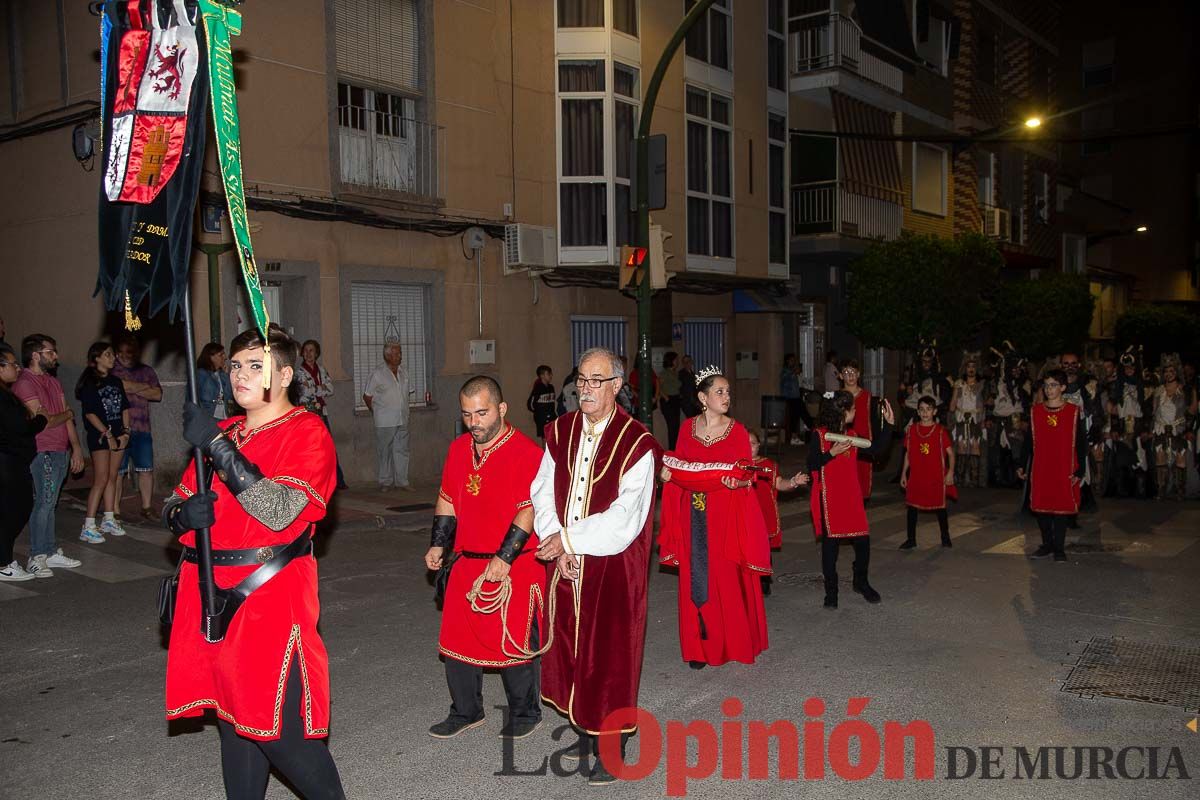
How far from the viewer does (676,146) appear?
19344 millimetres

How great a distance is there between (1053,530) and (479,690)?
663 centimetres

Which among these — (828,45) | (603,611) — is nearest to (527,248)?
(828,45)

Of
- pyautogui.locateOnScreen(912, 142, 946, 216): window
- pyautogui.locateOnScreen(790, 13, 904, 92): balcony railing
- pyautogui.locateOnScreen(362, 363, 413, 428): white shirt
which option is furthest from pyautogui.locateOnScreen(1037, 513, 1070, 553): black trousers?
pyautogui.locateOnScreen(912, 142, 946, 216): window

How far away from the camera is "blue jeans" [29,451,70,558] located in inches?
341

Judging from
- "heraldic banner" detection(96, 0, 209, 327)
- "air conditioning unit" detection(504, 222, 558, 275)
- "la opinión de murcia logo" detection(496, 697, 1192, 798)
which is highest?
"air conditioning unit" detection(504, 222, 558, 275)

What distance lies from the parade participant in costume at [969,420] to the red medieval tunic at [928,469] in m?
4.83

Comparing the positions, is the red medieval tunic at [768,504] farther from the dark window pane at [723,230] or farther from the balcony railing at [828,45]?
the balcony railing at [828,45]

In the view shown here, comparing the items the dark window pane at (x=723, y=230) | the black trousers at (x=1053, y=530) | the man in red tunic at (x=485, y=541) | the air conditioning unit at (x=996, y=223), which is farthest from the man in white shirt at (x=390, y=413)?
the air conditioning unit at (x=996, y=223)

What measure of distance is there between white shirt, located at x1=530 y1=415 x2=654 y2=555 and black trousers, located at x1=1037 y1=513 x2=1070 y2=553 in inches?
252

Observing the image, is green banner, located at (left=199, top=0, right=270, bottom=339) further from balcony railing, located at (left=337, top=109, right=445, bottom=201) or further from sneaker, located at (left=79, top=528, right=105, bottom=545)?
balcony railing, located at (left=337, top=109, right=445, bottom=201)

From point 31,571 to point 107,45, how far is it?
20.7ft

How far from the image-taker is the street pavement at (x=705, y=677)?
4641 mm

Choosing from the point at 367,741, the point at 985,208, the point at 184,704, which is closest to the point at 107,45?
the point at 184,704

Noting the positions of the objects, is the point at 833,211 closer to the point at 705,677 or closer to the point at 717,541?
the point at 717,541
